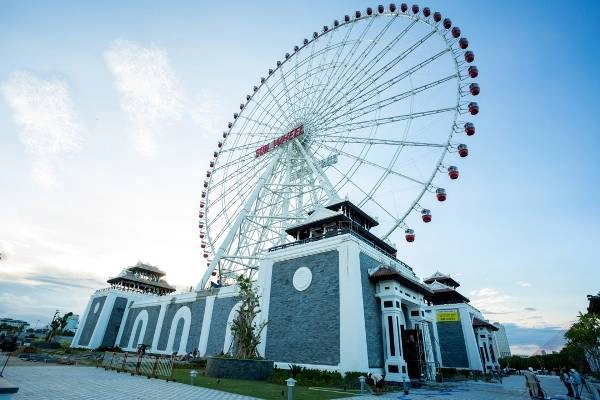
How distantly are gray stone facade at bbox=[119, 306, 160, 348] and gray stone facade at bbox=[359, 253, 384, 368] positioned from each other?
1196 inches

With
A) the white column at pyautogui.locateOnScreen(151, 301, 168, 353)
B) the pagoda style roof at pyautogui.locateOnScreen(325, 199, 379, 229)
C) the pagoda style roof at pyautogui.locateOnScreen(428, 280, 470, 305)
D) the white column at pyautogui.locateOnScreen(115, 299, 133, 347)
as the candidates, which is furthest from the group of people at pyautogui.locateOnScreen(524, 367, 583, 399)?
the white column at pyautogui.locateOnScreen(115, 299, 133, 347)

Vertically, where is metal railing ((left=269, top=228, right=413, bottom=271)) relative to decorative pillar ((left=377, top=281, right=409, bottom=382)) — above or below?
above

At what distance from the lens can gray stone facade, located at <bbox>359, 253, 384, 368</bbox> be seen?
19234 millimetres

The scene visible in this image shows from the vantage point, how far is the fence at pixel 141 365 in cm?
1656

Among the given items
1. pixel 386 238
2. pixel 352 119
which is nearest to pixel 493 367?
pixel 386 238

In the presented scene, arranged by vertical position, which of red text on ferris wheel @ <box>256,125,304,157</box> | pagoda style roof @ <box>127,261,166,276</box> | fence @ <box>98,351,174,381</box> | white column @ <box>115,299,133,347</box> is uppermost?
red text on ferris wheel @ <box>256,125,304,157</box>

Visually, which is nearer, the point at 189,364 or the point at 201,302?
the point at 189,364

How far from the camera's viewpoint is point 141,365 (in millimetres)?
18594

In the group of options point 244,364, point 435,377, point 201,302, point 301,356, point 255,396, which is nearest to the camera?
point 255,396

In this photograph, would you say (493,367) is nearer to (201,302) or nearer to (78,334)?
(201,302)

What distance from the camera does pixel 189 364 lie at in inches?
998

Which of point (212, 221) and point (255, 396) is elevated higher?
point (212, 221)

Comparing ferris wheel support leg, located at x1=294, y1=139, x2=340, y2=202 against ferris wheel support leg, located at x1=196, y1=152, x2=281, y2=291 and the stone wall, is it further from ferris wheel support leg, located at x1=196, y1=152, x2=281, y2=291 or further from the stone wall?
the stone wall

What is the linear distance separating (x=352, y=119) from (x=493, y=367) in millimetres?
33165
